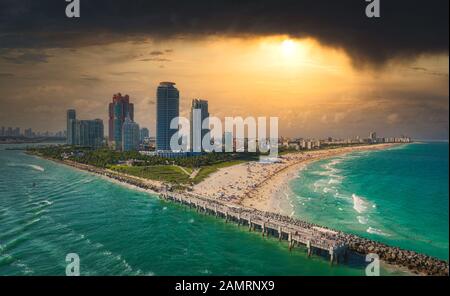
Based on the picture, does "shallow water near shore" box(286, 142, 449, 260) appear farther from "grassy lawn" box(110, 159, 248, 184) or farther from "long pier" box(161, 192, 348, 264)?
"grassy lawn" box(110, 159, 248, 184)

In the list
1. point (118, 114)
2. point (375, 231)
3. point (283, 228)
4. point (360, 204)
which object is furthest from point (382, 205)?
point (118, 114)

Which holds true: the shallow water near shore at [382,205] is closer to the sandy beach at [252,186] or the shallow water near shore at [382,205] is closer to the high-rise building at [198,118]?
the sandy beach at [252,186]

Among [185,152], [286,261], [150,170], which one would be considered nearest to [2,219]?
[286,261]

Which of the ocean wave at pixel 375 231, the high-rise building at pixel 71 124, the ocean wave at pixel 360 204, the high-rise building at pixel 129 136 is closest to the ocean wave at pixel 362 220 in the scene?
the ocean wave at pixel 375 231

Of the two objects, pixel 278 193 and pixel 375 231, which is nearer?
pixel 375 231

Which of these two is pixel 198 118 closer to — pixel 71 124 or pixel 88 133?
pixel 88 133

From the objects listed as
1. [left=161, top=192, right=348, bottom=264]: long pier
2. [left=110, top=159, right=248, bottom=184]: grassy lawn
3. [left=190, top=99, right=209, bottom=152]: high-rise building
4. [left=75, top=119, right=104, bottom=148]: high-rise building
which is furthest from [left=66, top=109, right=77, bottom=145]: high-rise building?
[left=161, top=192, right=348, bottom=264]: long pier
